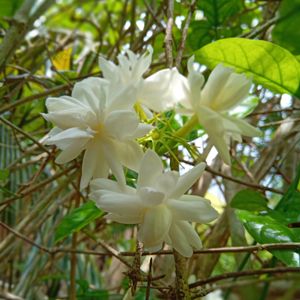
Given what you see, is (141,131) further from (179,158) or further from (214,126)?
(179,158)

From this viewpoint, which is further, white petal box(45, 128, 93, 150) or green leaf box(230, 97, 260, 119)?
green leaf box(230, 97, 260, 119)

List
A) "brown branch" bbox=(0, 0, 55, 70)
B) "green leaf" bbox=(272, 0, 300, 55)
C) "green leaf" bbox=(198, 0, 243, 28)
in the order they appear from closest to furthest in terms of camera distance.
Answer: "green leaf" bbox=(272, 0, 300, 55) → "brown branch" bbox=(0, 0, 55, 70) → "green leaf" bbox=(198, 0, 243, 28)

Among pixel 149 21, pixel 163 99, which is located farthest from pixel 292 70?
pixel 149 21

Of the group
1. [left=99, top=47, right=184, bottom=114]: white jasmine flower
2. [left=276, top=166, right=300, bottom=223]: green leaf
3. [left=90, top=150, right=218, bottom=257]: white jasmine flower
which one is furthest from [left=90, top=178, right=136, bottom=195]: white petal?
[left=276, top=166, right=300, bottom=223]: green leaf

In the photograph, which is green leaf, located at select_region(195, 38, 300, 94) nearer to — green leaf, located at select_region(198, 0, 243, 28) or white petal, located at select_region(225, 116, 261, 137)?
white petal, located at select_region(225, 116, 261, 137)

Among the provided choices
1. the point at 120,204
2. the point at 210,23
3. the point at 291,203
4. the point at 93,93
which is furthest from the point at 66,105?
the point at 210,23

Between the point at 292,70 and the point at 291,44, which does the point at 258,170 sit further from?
the point at 291,44

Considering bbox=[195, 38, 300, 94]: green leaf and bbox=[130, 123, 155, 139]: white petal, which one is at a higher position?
bbox=[195, 38, 300, 94]: green leaf

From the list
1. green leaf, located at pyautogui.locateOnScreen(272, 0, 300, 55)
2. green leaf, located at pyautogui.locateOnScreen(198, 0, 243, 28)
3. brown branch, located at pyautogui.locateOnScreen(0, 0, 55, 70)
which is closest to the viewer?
green leaf, located at pyautogui.locateOnScreen(272, 0, 300, 55)
